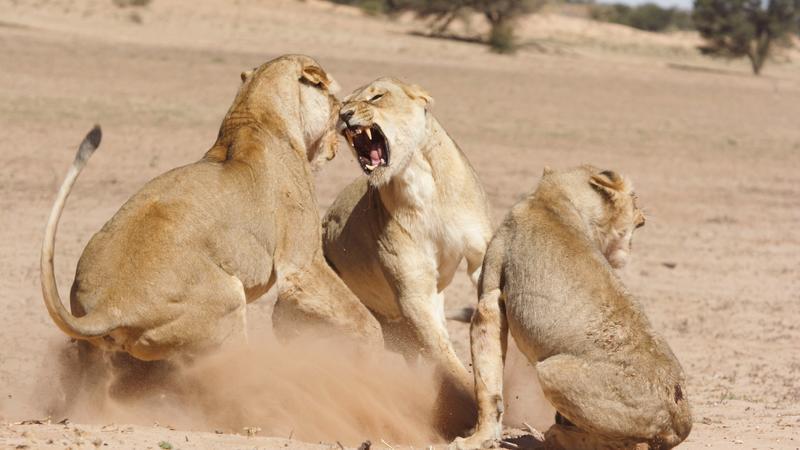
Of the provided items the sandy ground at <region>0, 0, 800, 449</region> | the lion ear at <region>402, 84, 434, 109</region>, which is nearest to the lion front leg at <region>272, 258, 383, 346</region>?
the sandy ground at <region>0, 0, 800, 449</region>

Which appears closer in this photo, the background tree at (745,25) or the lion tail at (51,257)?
the lion tail at (51,257)

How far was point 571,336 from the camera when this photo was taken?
19.3ft

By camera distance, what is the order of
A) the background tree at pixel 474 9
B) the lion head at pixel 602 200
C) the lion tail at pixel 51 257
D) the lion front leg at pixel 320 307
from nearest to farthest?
the lion tail at pixel 51 257
the lion front leg at pixel 320 307
the lion head at pixel 602 200
the background tree at pixel 474 9

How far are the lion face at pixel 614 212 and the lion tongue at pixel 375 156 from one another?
43.5 inches

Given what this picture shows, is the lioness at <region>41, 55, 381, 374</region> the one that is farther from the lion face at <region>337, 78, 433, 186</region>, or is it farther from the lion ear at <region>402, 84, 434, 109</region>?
the lion ear at <region>402, 84, 434, 109</region>

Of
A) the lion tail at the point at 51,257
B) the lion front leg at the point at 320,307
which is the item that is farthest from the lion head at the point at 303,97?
the lion tail at the point at 51,257

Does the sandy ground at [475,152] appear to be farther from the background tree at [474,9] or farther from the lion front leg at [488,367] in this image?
the background tree at [474,9]

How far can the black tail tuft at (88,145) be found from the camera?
5445 mm

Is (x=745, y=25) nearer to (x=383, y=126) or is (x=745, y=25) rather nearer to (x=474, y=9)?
(x=474, y=9)

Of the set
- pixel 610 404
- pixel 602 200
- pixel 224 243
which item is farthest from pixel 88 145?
pixel 602 200

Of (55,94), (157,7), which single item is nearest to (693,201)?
(55,94)

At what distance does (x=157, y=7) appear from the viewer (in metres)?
39.9

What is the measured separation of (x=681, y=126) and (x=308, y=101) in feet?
61.6

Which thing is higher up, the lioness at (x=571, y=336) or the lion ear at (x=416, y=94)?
the lion ear at (x=416, y=94)
